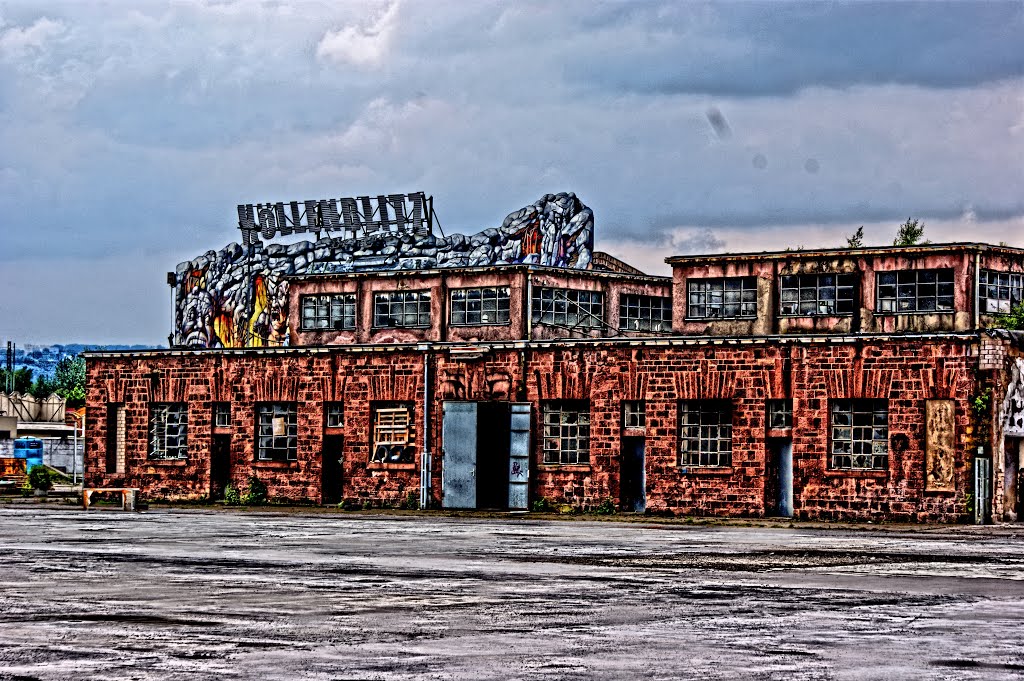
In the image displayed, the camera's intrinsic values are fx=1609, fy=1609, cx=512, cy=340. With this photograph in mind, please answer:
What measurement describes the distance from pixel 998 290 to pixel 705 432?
845 centimetres

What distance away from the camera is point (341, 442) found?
41500 mm

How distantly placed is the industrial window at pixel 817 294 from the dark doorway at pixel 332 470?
11.8 m

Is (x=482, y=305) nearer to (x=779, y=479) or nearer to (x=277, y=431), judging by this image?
(x=277, y=431)

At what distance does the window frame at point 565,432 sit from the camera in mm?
38281

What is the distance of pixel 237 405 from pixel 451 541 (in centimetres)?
1787

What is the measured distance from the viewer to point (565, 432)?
38.5m

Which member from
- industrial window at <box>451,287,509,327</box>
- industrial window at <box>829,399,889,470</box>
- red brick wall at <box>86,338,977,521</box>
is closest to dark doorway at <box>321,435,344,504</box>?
red brick wall at <box>86,338,977,521</box>

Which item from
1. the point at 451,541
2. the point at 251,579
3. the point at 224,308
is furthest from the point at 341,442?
the point at 224,308

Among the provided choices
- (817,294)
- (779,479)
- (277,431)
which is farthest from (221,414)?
(817,294)

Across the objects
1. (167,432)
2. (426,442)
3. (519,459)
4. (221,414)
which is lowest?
(519,459)

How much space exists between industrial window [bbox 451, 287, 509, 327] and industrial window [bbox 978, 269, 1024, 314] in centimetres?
1292

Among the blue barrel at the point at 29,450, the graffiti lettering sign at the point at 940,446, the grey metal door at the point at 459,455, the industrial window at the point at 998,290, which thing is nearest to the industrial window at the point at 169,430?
the grey metal door at the point at 459,455

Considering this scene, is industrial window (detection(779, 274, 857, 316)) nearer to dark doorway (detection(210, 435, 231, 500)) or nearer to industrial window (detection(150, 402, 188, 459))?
dark doorway (detection(210, 435, 231, 500))

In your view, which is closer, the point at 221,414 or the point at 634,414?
the point at 634,414
